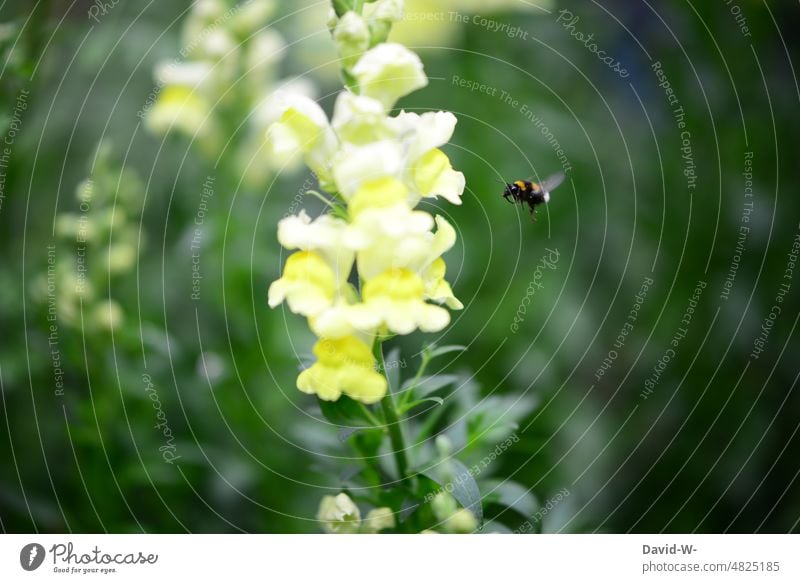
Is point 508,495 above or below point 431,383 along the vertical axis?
below

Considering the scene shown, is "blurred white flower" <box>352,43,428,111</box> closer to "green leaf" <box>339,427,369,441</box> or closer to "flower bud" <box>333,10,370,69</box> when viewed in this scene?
"flower bud" <box>333,10,370,69</box>

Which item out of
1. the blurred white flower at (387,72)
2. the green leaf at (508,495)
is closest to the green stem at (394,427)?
the green leaf at (508,495)

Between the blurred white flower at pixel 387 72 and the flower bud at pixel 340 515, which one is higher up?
the blurred white flower at pixel 387 72

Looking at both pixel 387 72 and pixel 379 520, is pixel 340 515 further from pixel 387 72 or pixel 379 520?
pixel 387 72

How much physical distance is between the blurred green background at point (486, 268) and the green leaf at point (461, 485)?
0.39 meters

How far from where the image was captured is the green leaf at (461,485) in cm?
108

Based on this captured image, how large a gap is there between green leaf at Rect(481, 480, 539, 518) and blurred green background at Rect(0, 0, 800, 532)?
0.89 ft

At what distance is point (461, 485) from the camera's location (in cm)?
108

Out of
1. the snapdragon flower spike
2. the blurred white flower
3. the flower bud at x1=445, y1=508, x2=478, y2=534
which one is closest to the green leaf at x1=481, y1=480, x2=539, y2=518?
the flower bud at x1=445, y1=508, x2=478, y2=534

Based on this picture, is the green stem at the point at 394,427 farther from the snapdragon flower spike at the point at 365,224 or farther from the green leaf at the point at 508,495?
the green leaf at the point at 508,495

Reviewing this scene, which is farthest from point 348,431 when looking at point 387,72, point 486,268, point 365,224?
point 486,268

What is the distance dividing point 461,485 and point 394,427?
0.11 m

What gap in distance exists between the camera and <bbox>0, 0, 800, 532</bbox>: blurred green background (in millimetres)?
1609

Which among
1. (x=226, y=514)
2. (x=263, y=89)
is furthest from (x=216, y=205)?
(x=226, y=514)
